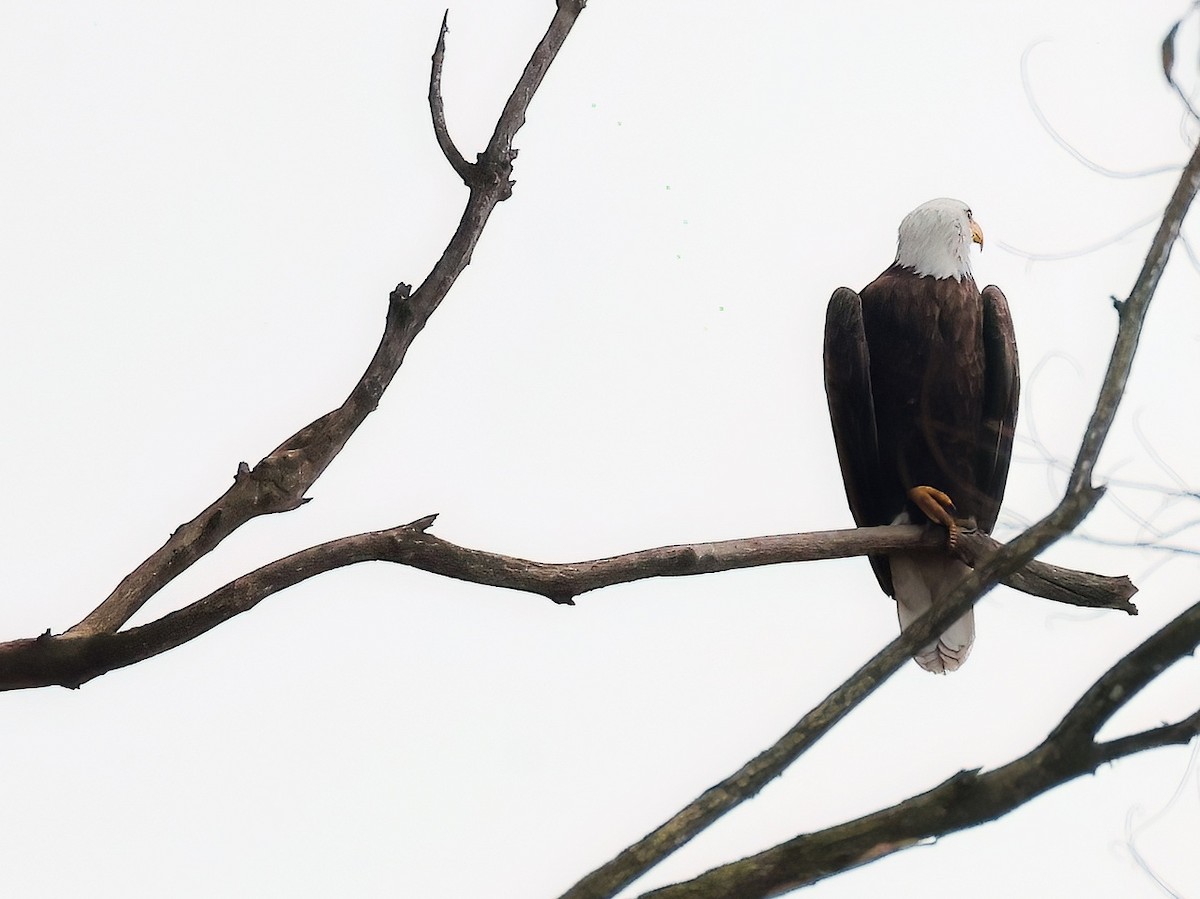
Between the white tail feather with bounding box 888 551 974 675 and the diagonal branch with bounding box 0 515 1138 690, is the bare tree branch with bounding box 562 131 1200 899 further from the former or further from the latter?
the white tail feather with bounding box 888 551 974 675

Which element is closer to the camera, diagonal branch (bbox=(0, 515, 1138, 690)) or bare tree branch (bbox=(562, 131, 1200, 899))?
bare tree branch (bbox=(562, 131, 1200, 899))

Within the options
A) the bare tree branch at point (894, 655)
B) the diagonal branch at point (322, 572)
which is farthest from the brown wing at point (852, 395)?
the bare tree branch at point (894, 655)

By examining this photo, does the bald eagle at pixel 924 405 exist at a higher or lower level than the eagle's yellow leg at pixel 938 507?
higher

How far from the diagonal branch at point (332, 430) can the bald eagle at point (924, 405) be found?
67 cm

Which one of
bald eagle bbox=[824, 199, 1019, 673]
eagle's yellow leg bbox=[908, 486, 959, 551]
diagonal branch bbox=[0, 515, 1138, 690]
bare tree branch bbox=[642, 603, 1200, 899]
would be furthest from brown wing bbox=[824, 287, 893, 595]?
bare tree branch bbox=[642, 603, 1200, 899]

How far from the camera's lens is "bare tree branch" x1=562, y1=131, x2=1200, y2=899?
1095 mm

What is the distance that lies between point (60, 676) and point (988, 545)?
4.25 feet

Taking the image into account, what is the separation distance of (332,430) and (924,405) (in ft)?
3.15

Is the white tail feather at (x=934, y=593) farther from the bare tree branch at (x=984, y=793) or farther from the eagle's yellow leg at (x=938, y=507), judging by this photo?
the bare tree branch at (x=984, y=793)

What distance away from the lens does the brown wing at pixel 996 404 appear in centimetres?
216

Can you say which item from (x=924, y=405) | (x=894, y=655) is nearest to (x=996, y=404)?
(x=924, y=405)

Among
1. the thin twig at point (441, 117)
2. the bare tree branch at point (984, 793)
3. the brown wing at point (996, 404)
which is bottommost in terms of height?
the bare tree branch at point (984, 793)

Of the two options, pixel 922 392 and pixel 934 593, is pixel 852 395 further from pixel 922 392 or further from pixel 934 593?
pixel 934 593

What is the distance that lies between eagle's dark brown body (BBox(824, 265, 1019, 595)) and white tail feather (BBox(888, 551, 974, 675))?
2.7 inches
